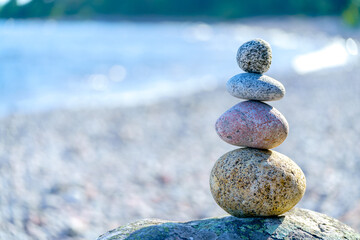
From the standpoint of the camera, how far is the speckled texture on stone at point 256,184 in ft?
9.91

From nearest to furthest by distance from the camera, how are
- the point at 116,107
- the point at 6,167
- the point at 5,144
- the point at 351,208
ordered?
the point at 351,208, the point at 6,167, the point at 5,144, the point at 116,107

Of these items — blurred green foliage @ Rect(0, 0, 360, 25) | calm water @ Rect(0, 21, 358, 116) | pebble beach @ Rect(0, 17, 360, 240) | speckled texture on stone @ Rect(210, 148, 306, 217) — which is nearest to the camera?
speckled texture on stone @ Rect(210, 148, 306, 217)

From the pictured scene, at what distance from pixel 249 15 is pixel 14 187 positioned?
65.7m

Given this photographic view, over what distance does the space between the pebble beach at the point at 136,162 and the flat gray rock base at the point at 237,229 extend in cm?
211

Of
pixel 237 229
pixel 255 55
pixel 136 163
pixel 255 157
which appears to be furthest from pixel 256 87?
pixel 136 163

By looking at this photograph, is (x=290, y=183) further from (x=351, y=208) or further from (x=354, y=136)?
(x=354, y=136)

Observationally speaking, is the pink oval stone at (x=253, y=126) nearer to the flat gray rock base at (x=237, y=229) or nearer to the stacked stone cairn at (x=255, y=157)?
the stacked stone cairn at (x=255, y=157)

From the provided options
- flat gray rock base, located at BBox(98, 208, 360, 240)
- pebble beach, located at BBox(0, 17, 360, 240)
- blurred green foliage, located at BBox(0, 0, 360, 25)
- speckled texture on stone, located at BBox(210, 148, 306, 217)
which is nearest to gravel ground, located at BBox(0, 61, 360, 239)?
pebble beach, located at BBox(0, 17, 360, 240)

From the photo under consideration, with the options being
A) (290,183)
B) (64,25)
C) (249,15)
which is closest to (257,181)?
(290,183)

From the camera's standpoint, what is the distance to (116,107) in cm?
1224

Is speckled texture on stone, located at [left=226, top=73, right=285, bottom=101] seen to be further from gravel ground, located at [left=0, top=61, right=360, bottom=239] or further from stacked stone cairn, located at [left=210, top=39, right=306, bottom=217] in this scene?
gravel ground, located at [left=0, top=61, right=360, bottom=239]

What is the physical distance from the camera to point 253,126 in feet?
10.3

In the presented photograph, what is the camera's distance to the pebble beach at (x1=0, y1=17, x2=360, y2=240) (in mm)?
5805

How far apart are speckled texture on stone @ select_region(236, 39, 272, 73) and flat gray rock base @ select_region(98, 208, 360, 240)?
1204 mm
